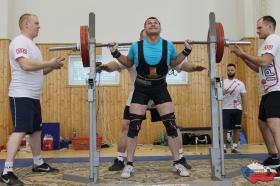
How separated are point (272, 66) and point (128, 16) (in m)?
5.60

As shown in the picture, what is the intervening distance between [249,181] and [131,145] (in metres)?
1.11

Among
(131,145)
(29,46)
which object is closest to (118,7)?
(29,46)

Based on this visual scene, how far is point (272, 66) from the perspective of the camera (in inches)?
135

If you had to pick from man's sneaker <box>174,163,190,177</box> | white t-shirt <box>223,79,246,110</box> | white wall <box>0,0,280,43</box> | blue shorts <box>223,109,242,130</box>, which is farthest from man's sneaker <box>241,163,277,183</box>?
white wall <box>0,0,280,43</box>

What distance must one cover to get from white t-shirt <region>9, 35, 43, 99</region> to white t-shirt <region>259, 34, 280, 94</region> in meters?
2.33

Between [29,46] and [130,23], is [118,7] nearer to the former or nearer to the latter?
[130,23]

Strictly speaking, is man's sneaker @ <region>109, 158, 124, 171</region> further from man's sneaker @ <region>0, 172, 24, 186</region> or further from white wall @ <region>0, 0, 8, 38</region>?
white wall @ <region>0, 0, 8, 38</region>

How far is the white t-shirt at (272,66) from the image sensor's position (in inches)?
133

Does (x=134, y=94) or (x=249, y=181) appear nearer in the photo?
A: (x=249, y=181)

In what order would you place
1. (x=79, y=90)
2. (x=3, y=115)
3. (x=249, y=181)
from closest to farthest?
(x=249, y=181) < (x=3, y=115) < (x=79, y=90)

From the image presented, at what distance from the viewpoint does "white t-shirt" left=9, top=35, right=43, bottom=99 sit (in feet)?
11.0

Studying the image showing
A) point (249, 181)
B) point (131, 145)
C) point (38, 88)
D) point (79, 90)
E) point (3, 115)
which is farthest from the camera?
point (79, 90)

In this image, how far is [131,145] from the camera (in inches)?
129

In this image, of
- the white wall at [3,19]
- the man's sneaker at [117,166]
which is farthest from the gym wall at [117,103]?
the man's sneaker at [117,166]
